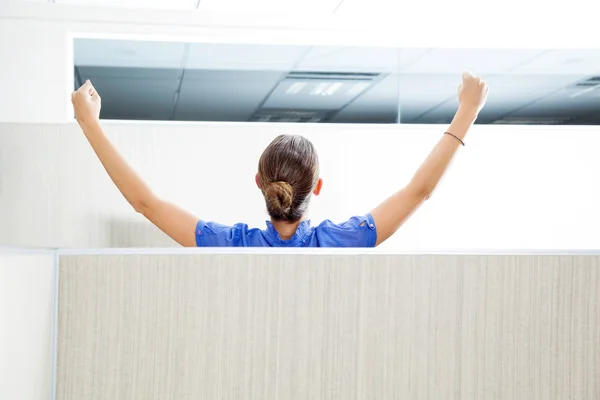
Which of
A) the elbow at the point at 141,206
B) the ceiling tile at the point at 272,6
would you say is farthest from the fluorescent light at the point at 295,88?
the elbow at the point at 141,206

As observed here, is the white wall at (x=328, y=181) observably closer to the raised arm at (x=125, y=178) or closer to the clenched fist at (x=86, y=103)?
the raised arm at (x=125, y=178)

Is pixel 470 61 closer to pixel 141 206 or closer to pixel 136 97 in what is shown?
pixel 136 97

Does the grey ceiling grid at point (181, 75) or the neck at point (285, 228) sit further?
the grey ceiling grid at point (181, 75)

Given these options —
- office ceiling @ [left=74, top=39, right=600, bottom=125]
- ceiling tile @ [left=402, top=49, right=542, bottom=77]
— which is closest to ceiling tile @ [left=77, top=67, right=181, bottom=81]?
office ceiling @ [left=74, top=39, right=600, bottom=125]

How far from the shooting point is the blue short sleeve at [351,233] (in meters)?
1.27

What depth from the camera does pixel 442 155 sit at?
1.10 m

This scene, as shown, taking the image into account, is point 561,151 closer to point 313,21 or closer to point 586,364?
point 586,364

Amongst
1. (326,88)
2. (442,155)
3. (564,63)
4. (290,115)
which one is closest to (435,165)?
(442,155)

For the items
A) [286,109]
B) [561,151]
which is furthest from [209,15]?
[561,151]

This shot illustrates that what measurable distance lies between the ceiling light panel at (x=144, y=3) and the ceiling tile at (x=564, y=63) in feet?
8.49

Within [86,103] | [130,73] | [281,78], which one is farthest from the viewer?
[281,78]

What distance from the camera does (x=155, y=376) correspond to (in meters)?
0.51

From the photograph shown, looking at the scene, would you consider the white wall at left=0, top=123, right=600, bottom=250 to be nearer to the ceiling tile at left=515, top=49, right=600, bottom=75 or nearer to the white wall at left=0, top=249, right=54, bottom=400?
the white wall at left=0, top=249, right=54, bottom=400

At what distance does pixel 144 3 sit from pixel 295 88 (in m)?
1.97
